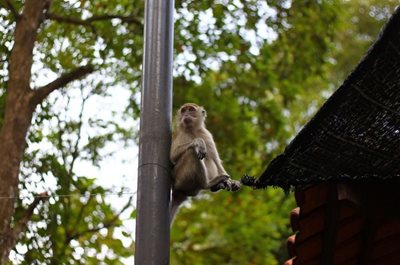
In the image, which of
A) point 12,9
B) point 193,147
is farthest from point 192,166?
point 12,9

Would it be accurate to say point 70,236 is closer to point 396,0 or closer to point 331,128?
point 331,128

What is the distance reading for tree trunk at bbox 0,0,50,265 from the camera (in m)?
8.27

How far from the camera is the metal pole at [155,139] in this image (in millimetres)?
4754

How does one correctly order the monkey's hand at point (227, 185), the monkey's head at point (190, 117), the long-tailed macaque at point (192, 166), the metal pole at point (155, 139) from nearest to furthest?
the metal pole at point (155, 139), the long-tailed macaque at point (192, 166), the monkey's hand at point (227, 185), the monkey's head at point (190, 117)

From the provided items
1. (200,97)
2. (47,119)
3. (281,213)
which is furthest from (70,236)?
(281,213)

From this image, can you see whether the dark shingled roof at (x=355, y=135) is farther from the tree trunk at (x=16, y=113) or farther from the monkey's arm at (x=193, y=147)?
the tree trunk at (x=16, y=113)

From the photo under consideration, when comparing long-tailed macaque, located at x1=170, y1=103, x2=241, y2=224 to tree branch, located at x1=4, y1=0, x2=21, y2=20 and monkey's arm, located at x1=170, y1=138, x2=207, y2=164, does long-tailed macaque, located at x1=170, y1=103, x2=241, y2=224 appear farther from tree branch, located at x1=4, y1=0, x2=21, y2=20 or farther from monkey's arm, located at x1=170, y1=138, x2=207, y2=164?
tree branch, located at x1=4, y1=0, x2=21, y2=20

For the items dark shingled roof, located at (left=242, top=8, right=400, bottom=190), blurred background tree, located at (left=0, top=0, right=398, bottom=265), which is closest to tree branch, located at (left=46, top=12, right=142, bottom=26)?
blurred background tree, located at (left=0, top=0, right=398, bottom=265)

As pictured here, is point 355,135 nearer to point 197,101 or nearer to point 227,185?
point 227,185

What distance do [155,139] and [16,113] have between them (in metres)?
4.24

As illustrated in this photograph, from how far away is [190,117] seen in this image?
7.33m

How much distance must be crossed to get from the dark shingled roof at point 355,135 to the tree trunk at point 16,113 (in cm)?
384

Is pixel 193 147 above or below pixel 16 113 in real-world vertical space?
below

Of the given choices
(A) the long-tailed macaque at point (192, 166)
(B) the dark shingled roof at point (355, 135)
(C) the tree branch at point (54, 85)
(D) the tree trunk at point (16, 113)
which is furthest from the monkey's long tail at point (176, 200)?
(C) the tree branch at point (54, 85)
